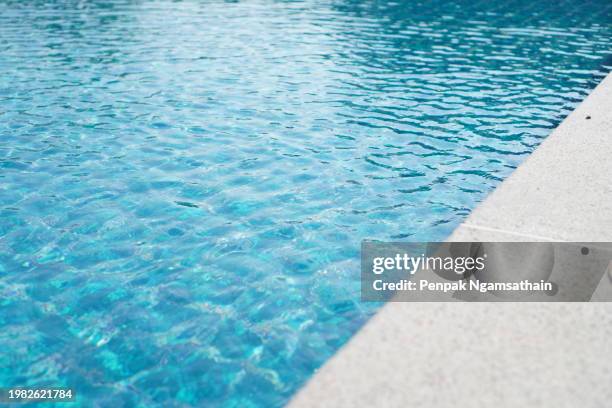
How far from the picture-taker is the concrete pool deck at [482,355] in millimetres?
3293

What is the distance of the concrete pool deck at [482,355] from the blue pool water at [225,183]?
0.61 meters

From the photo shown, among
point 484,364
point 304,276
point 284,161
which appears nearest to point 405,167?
point 284,161

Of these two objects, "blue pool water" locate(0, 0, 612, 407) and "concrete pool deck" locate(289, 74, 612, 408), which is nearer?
"concrete pool deck" locate(289, 74, 612, 408)

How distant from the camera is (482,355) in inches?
143

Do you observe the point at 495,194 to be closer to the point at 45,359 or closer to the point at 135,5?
the point at 45,359

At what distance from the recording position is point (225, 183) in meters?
7.38

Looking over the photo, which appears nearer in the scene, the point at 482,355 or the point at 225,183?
the point at 482,355

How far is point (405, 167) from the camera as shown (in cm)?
789

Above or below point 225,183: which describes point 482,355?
above

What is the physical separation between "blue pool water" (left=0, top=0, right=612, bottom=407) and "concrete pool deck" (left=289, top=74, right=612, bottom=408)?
24.0 inches

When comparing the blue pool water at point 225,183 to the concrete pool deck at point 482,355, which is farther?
the blue pool water at point 225,183

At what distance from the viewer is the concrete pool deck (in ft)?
10.8

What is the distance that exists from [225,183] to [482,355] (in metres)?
4.71

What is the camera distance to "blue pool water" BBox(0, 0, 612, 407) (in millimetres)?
4375
